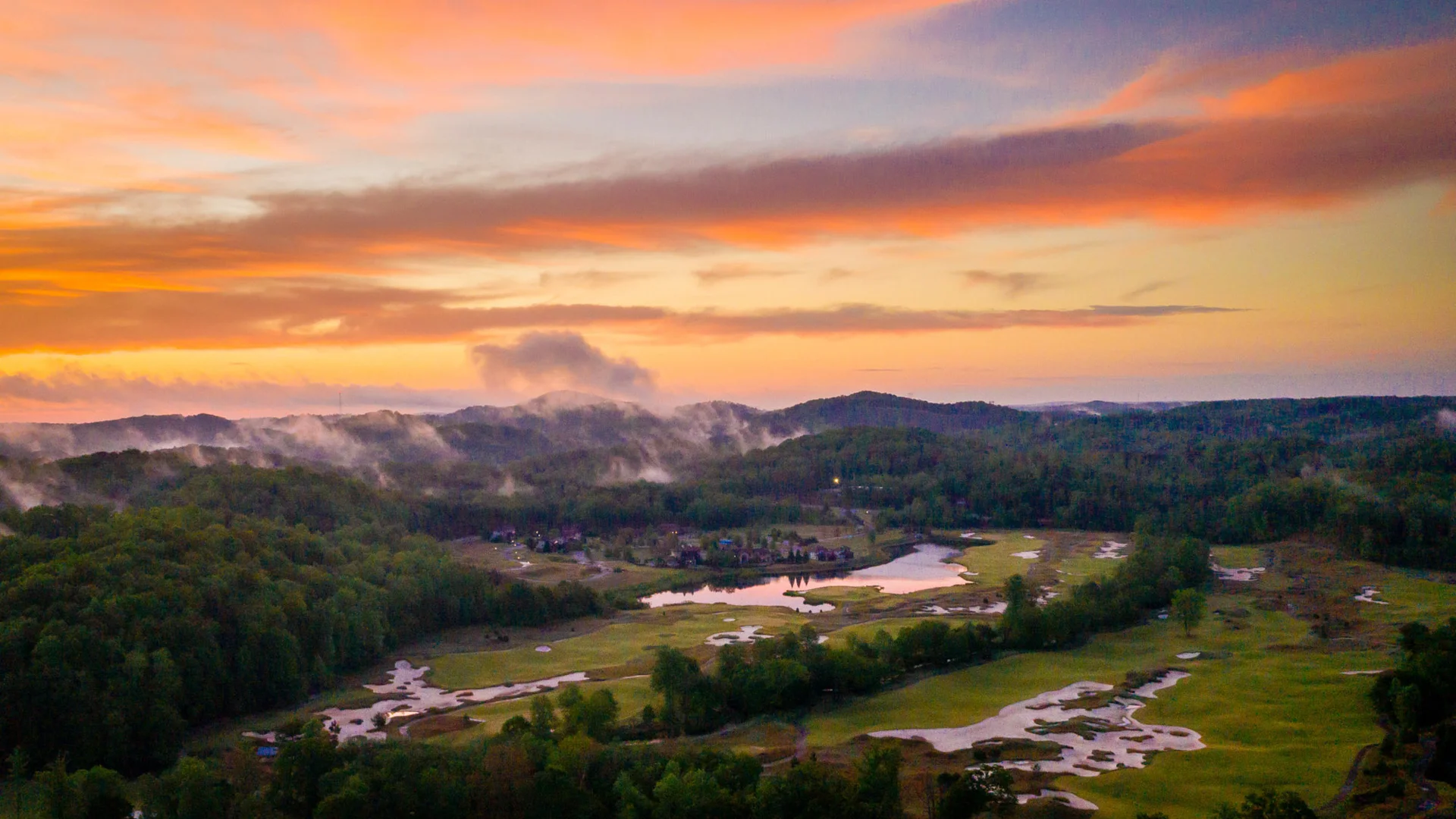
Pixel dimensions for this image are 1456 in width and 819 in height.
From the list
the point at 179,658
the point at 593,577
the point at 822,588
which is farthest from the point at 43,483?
the point at 822,588

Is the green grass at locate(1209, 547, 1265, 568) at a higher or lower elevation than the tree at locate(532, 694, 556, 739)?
lower

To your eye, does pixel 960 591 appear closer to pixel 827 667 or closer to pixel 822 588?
pixel 822 588

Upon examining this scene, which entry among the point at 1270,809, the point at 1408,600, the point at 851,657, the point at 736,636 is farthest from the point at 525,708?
the point at 1408,600

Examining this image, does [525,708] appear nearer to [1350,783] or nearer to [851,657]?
[851,657]

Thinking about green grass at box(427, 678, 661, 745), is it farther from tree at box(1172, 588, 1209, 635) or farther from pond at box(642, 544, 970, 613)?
tree at box(1172, 588, 1209, 635)

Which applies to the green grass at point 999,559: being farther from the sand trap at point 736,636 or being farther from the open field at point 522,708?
the open field at point 522,708

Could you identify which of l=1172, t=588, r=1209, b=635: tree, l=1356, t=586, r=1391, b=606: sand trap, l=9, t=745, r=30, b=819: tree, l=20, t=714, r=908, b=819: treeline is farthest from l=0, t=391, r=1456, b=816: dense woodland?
l=1356, t=586, r=1391, b=606: sand trap
